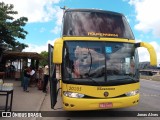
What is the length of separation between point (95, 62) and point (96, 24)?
1523 mm

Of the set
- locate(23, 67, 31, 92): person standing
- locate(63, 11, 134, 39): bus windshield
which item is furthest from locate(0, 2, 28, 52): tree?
locate(63, 11, 134, 39): bus windshield

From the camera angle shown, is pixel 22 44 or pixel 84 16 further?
pixel 22 44

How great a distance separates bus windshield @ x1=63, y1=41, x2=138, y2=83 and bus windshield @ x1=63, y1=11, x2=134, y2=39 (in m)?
0.47

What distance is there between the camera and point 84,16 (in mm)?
11414

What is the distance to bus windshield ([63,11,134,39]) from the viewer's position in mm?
10945

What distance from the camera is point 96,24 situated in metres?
11.2

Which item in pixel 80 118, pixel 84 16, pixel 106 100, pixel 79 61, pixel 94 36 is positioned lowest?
pixel 80 118

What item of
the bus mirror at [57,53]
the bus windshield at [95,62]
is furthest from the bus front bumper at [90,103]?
the bus mirror at [57,53]

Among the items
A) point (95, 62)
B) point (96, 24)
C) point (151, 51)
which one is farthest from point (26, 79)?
point (151, 51)

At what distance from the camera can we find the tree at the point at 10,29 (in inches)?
1084

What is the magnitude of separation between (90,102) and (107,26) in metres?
2.80

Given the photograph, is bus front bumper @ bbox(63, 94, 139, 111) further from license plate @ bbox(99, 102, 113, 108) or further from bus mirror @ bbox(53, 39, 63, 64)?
bus mirror @ bbox(53, 39, 63, 64)

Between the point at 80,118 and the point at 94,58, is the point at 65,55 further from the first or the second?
the point at 80,118

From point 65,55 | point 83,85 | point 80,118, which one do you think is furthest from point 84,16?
point 80,118
